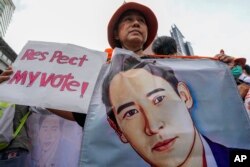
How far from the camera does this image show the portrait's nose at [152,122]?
3.80 ft

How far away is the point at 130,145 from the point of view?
3.78ft

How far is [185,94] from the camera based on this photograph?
126cm

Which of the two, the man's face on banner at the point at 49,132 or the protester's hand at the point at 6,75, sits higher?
the protester's hand at the point at 6,75

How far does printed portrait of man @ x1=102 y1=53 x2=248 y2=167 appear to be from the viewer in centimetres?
112

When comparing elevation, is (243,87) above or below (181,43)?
below

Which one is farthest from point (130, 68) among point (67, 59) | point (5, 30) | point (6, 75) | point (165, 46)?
point (5, 30)

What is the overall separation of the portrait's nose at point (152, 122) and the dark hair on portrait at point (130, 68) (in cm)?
17

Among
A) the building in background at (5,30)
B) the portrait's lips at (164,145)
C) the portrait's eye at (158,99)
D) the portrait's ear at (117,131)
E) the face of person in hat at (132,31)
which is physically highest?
the building in background at (5,30)

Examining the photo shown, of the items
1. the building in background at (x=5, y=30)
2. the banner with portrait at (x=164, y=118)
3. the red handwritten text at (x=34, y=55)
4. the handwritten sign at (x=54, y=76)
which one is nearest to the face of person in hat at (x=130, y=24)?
the handwritten sign at (x=54, y=76)

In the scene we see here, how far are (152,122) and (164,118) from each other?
55 mm

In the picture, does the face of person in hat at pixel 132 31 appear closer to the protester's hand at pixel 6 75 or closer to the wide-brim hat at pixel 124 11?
the wide-brim hat at pixel 124 11

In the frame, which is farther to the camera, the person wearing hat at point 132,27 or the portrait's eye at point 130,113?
the person wearing hat at point 132,27

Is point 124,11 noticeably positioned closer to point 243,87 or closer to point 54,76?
point 54,76

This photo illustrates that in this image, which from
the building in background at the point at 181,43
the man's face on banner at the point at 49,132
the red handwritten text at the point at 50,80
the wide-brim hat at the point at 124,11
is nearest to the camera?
the red handwritten text at the point at 50,80
